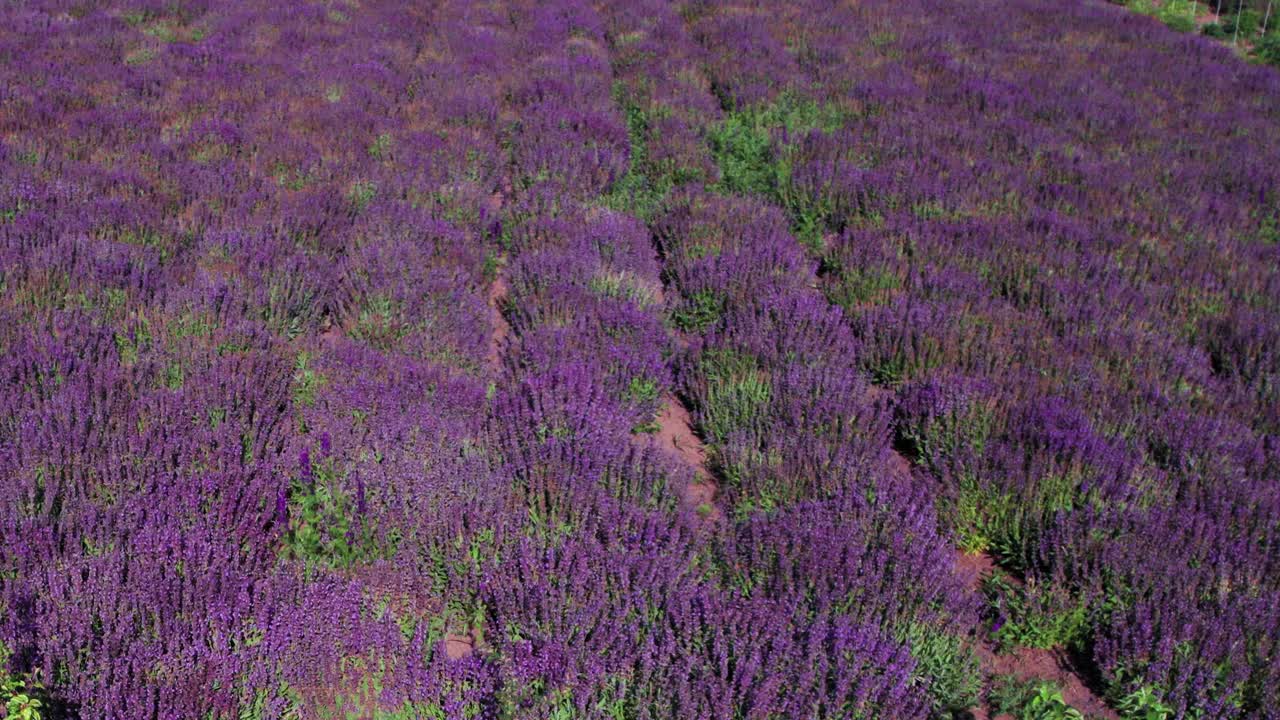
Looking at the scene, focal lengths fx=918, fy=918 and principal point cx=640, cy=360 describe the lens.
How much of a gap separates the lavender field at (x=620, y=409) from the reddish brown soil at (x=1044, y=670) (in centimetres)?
2

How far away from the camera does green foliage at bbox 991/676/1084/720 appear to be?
8.63 ft

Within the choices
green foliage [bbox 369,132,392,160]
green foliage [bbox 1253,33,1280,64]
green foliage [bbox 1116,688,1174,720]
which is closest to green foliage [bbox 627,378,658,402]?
green foliage [bbox 1116,688,1174,720]

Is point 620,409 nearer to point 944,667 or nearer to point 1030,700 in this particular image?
point 944,667

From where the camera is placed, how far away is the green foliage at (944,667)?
2.81 m

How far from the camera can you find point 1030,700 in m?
2.85

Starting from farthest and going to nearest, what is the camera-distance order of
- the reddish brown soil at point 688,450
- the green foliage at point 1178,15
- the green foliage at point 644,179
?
the green foliage at point 1178,15 → the green foliage at point 644,179 → the reddish brown soil at point 688,450

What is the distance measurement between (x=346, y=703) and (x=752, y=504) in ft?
5.78

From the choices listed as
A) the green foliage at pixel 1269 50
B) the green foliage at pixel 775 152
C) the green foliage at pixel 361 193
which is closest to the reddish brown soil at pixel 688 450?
the green foliage at pixel 775 152

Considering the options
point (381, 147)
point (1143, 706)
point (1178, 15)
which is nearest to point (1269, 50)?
point (1178, 15)

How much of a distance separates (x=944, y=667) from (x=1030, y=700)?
292 millimetres

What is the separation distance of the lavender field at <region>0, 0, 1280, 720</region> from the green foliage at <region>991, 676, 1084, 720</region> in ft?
0.04

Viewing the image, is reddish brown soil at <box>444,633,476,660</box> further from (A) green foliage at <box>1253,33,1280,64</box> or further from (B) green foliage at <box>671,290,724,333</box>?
(A) green foliage at <box>1253,33,1280,64</box>

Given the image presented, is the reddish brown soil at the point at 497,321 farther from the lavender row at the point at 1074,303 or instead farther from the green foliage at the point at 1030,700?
the green foliage at the point at 1030,700

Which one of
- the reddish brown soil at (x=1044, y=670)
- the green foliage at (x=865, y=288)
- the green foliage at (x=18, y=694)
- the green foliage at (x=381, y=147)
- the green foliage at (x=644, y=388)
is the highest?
the green foliage at (x=381, y=147)
